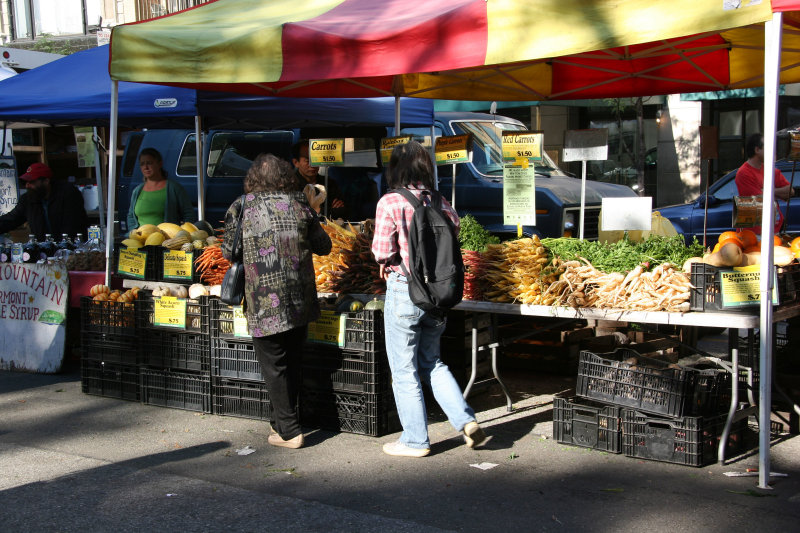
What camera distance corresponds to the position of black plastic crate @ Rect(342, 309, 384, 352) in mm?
5379

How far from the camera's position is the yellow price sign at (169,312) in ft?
20.2

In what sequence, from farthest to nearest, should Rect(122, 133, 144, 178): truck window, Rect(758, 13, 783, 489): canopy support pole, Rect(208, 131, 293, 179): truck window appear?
Rect(122, 133, 144, 178): truck window < Rect(208, 131, 293, 179): truck window < Rect(758, 13, 783, 489): canopy support pole

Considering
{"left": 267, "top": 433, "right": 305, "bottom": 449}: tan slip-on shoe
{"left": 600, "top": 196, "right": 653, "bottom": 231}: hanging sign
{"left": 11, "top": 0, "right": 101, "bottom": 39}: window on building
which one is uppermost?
{"left": 11, "top": 0, "right": 101, "bottom": 39}: window on building

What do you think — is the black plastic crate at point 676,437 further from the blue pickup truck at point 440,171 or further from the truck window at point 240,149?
the truck window at point 240,149

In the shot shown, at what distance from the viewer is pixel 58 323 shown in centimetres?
762

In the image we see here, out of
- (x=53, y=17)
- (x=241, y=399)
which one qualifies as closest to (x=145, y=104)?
(x=241, y=399)

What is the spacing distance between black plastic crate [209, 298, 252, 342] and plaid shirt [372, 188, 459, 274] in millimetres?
1498

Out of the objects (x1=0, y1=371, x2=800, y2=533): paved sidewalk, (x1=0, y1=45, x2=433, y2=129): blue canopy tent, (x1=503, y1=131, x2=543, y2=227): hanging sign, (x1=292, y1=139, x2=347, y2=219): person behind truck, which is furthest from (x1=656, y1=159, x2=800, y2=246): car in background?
(x1=0, y1=371, x2=800, y2=533): paved sidewalk

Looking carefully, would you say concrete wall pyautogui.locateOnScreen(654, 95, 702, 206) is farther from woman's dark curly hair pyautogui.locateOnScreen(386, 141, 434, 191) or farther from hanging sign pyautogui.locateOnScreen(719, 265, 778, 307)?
woman's dark curly hair pyautogui.locateOnScreen(386, 141, 434, 191)

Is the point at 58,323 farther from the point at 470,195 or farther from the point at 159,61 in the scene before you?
the point at 470,195

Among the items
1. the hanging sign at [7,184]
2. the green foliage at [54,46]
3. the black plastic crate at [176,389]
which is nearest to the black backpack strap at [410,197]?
the black plastic crate at [176,389]

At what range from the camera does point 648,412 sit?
16.2ft

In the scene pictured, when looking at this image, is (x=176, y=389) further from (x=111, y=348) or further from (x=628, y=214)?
(x=628, y=214)

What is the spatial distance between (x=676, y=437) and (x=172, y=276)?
4107 mm
